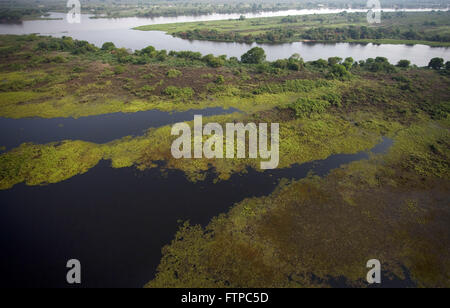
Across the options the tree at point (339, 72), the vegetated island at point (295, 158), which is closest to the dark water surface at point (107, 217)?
the vegetated island at point (295, 158)

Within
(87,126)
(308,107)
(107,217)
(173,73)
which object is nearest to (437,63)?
(308,107)

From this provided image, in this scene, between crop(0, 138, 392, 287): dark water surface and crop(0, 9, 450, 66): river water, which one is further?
crop(0, 9, 450, 66): river water

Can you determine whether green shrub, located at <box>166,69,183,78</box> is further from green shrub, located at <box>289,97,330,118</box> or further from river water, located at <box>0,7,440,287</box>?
green shrub, located at <box>289,97,330,118</box>

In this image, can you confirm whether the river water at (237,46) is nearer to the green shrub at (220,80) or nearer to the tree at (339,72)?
the tree at (339,72)

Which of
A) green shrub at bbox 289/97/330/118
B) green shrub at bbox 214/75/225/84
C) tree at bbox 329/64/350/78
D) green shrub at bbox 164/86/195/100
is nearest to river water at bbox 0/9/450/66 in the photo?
tree at bbox 329/64/350/78
